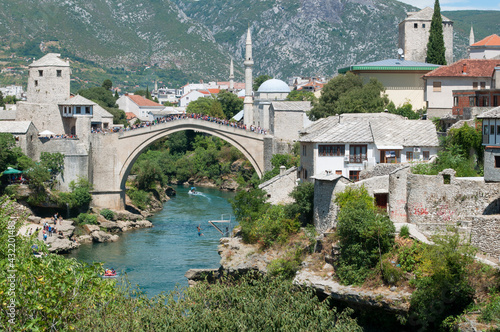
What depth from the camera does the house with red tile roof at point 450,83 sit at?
40688 millimetres

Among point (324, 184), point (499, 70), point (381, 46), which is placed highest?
point (381, 46)

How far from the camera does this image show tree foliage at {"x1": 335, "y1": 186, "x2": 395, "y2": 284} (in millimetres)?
26094

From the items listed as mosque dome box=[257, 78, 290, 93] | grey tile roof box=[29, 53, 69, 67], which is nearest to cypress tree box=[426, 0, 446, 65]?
mosque dome box=[257, 78, 290, 93]

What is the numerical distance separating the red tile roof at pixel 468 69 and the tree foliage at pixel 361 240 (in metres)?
16.2

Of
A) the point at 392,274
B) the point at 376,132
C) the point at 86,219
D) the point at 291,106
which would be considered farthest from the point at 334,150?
the point at 86,219

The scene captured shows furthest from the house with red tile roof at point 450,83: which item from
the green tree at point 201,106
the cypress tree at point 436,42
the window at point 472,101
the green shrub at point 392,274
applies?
the green tree at point 201,106

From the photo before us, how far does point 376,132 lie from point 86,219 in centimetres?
2174

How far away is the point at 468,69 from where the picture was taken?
4109 cm

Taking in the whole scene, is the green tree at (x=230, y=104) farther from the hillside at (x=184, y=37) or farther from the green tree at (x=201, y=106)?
the hillside at (x=184, y=37)

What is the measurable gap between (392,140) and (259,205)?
276 inches

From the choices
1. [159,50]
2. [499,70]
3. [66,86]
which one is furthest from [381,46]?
[499,70]

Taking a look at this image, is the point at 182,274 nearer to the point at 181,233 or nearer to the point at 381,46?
the point at 181,233

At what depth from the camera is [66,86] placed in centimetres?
5469

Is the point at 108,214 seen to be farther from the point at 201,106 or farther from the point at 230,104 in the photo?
the point at 230,104
